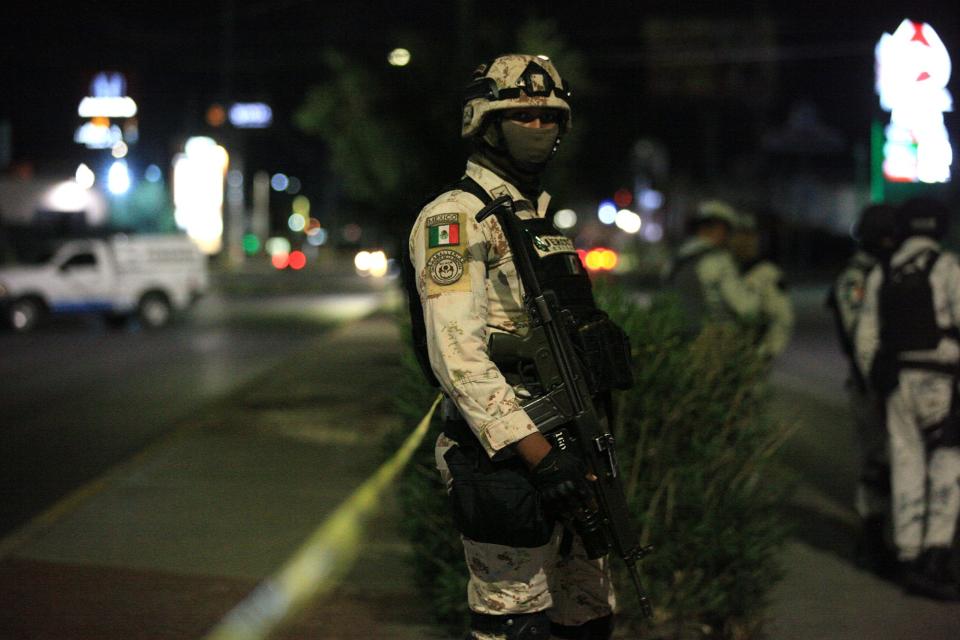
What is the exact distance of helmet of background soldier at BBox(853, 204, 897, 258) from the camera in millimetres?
6250

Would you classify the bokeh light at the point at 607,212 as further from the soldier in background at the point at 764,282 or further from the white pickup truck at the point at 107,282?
the soldier in background at the point at 764,282

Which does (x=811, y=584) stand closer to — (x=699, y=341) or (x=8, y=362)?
(x=699, y=341)

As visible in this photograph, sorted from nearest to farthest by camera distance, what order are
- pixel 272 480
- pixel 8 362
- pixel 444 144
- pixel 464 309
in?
pixel 464 309, pixel 272 480, pixel 444 144, pixel 8 362

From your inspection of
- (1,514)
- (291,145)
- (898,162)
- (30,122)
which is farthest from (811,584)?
(291,145)

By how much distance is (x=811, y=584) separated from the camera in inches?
250

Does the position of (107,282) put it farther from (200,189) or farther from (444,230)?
(200,189)

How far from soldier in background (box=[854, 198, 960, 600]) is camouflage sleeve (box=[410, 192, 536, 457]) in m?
3.12

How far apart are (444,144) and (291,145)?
74480mm

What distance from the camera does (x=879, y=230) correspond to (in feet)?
20.5

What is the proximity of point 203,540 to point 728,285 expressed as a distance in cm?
331

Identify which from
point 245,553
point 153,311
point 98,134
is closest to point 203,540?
point 245,553

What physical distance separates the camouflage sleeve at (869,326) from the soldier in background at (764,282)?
50.4 inches

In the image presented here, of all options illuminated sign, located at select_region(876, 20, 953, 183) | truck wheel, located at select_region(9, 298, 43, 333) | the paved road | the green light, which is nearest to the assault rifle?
the paved road

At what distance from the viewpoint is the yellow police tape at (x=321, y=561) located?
4559mm
